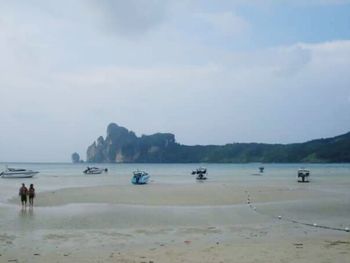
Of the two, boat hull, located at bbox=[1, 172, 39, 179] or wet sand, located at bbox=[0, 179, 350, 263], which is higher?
boat hull, located at bbox=[1, 172, 39, 179]

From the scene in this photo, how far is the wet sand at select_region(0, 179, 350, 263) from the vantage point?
14242mm

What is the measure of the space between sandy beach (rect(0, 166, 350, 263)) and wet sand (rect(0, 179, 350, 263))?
0.03 m

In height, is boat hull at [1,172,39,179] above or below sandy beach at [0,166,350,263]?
above

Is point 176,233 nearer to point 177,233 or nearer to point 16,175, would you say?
point 177,233

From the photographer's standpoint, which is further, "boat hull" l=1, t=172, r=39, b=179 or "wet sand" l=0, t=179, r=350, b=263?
"boat hull" l=1, t=172, r=39, b=179

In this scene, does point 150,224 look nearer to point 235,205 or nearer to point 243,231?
point 243,231

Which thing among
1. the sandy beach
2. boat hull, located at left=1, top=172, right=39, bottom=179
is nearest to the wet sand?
the sandy beach

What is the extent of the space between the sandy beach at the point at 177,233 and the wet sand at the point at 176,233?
0.03m

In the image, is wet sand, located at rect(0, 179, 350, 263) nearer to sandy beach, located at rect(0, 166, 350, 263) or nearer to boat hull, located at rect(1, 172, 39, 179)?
sandy beach, located at rect(0, 166, 350, 263)

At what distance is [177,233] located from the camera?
774 inches

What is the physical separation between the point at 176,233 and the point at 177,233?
41 mm

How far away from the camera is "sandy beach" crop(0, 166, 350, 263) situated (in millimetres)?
14250

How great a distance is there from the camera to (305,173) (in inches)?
2832

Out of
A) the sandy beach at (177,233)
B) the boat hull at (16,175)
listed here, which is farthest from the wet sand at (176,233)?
the boat hull at (16,175)
